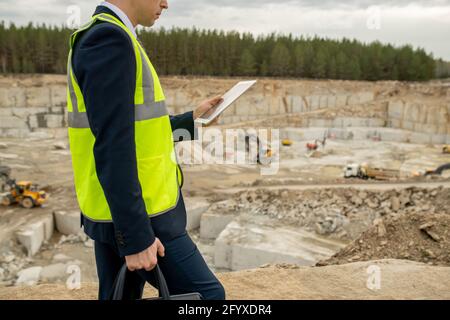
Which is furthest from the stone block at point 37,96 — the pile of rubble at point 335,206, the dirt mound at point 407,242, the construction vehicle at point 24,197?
the dirt mound at point 407,242

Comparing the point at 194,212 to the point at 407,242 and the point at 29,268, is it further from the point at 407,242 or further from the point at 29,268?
the point at 407,242

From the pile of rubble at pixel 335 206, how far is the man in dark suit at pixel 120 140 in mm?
10995

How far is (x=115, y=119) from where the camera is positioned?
4.90ft

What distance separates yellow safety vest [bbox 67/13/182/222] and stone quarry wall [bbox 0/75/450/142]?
29172 mm

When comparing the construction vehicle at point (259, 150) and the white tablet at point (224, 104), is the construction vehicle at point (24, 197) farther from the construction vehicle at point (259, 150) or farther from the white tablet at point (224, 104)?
the white tablet at point (224, 104)

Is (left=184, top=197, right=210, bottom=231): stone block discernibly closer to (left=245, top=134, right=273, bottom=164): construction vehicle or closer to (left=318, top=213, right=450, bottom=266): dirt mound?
(left=245, top=134, right=273, bottom=164): construction vehicle

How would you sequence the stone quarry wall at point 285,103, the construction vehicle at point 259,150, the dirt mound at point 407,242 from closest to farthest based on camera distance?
the dirt mound at point 407,242 < the construction vehicle at point 259,150 < the stone quarry wall at point 285,103

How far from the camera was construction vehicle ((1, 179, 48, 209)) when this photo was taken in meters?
13.9

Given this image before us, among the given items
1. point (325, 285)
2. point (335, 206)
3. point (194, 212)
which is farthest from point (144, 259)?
point (194, 212)

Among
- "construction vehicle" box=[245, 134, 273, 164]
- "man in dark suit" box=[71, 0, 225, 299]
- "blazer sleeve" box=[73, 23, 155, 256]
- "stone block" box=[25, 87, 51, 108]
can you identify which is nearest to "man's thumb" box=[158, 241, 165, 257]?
"man in dark suit" box=[71, 0, 225, 299]

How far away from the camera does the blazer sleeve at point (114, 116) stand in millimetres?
1481

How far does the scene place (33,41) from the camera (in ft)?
132
